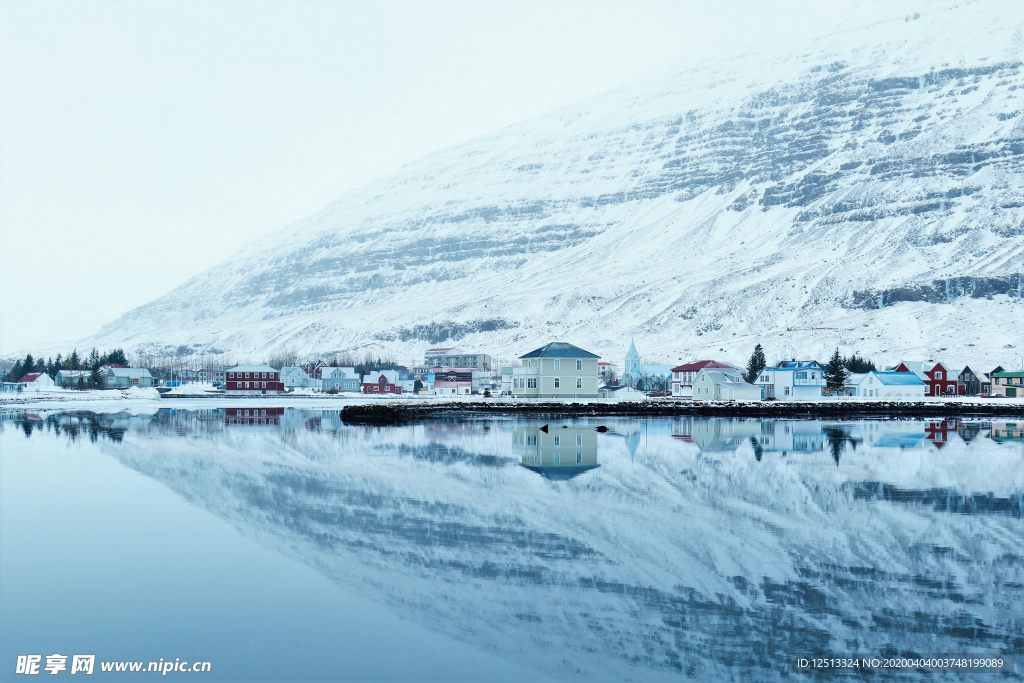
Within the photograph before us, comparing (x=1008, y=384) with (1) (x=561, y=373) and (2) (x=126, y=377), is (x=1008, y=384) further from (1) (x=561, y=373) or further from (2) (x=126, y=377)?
(2) (x=126, y=377)

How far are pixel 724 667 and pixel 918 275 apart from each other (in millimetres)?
179462

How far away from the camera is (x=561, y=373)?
75.8 meters

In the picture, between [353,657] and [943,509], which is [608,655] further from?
[943,509]

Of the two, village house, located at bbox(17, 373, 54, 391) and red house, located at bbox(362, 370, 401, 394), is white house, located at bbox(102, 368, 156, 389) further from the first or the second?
red house, located at bbox(362, 370, 401, 394)

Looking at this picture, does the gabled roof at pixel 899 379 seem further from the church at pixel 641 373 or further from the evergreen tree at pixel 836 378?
the church at pixel 641 373

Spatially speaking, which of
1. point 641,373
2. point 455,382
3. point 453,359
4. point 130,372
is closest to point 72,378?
point 130,372

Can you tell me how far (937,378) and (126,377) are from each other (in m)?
119

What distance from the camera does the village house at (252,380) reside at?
11288cm

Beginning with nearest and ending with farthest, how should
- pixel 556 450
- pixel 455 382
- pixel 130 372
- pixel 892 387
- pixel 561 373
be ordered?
pixel 556 450 < pixel 561 373 < pixel 892 387 < pixel 455 382 < pixel 130 372

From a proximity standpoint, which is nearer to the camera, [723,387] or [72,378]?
[723,387]

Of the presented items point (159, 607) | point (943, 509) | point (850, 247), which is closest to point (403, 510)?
point (159, 607)

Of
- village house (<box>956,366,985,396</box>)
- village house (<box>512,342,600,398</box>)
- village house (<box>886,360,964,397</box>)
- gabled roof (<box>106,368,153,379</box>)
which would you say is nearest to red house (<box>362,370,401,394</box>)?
gabled roof (<box>106,368,153,379</box>)

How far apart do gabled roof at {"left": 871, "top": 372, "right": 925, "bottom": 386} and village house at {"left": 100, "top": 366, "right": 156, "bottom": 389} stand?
108 metres

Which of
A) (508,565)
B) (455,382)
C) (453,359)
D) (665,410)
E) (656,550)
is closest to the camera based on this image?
(508,565)
